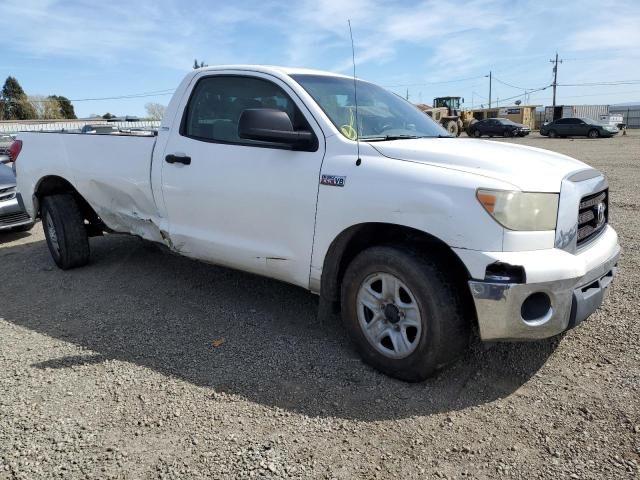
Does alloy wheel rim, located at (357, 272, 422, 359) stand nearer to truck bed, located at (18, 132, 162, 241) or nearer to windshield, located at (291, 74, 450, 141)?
windshield, located at (291, 74, 450, 141)

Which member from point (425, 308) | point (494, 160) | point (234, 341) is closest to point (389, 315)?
point (425, 308)

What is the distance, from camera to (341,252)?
3.37 meters

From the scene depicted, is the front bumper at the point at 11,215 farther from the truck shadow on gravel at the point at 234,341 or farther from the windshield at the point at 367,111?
the windshield at the point at 367,111

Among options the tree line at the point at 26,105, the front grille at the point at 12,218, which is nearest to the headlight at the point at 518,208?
the front grille at the point at 12,218

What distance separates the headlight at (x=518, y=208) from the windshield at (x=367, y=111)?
106cm

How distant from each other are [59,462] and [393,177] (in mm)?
2247

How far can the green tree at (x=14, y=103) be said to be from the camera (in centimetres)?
6272

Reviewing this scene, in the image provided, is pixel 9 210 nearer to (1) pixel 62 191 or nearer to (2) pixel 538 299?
(1) pixel 62 191

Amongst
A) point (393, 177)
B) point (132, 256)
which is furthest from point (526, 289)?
point (132, 256)

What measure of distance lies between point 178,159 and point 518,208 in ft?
8.48

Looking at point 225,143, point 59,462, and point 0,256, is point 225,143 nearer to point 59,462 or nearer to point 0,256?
point 59,462

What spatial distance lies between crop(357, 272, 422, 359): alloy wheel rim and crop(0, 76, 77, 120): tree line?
68.2 m

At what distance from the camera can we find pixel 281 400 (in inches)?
121

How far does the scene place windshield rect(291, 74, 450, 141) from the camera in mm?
3604
